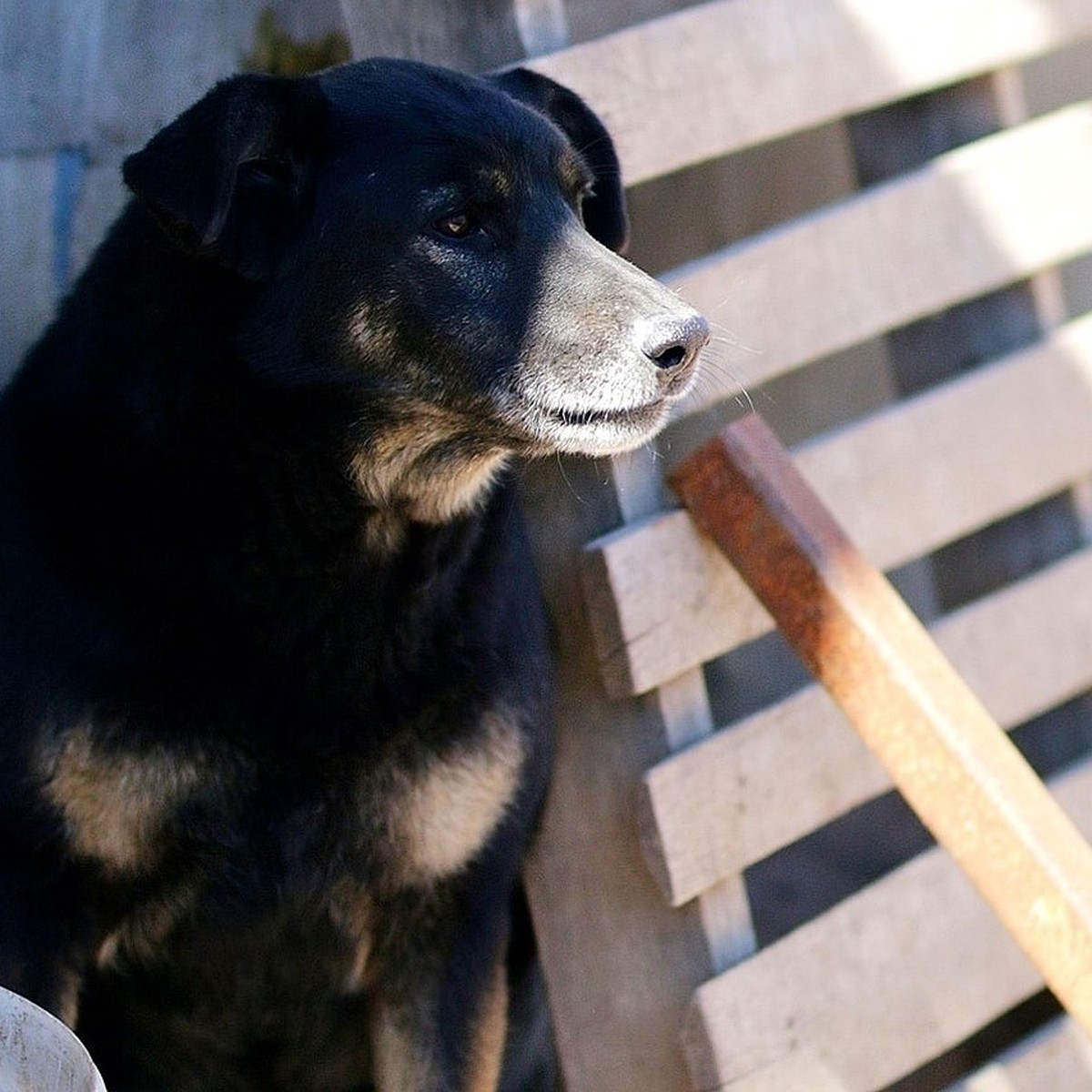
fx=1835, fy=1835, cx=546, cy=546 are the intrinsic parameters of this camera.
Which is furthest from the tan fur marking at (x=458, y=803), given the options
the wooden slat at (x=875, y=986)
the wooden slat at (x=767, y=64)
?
the wooden slat at (x=767, y=64)

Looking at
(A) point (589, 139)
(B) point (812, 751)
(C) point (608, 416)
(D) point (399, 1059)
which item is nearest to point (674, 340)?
(C) point (608, 416)

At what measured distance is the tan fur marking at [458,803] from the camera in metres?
2.64

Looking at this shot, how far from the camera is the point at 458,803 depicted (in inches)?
105

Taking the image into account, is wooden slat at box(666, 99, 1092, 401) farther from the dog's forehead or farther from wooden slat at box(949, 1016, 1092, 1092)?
wooden slat at box(949, 1016, 1092, 1092)

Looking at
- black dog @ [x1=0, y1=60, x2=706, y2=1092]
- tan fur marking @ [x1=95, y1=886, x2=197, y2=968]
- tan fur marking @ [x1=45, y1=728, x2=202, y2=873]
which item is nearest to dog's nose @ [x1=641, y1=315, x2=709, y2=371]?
black dog @ [x1=0, y1=60, x2=706, y2=1092]

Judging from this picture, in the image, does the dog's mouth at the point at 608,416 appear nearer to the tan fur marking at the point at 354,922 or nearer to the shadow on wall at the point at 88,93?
the tan fur marking at the point at 354,922

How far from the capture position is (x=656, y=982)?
308 cm

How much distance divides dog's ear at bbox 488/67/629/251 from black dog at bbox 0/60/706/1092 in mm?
29

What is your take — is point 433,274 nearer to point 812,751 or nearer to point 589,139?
point 589,139

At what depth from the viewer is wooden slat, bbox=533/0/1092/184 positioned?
→ 296cm

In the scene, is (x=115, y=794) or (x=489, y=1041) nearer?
(x=115, y=794)

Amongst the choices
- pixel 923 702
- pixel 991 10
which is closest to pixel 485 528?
pixel 923 702

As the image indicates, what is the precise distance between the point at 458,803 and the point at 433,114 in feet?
3.19

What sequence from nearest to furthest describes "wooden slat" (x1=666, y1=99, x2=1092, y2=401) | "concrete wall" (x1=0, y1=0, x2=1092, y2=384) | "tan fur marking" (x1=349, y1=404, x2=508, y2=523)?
"tan fur marking" (x1=349, y1=404, x2=508, y2=523), "wooden slat" (x1=666, y1=99, x2=1092, y2=401), "concrete wall" (x1=0, y1=0, x2=1092, y2=384)
